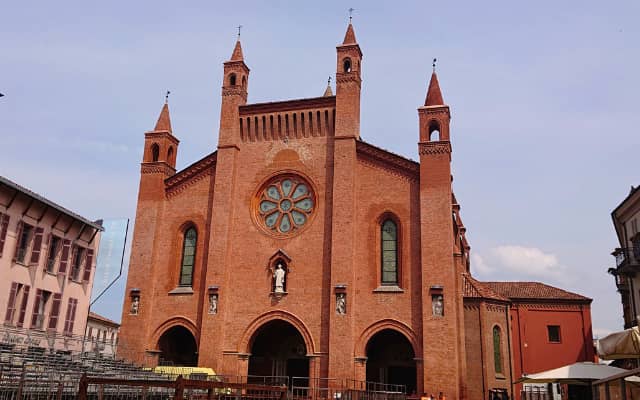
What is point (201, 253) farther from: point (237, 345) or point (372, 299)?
point (372, 299)

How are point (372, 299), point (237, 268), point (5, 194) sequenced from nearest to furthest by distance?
point (5, 194) → point (372, 299) → point (237, 268)

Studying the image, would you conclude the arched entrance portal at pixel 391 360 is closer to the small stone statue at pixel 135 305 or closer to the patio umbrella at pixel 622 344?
the small stone statue at pixel 135 305

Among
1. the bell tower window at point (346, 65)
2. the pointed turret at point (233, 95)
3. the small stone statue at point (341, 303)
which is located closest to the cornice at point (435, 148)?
the bell tower window at point (346, 65)

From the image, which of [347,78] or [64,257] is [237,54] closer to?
[347,78]

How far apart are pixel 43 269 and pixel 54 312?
2155 mm

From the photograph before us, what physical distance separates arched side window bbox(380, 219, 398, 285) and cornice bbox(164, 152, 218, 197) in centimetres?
1005

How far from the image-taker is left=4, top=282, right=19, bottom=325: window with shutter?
2373 centimetres

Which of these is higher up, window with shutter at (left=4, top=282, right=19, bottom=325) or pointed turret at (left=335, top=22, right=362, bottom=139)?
pointed turret at (left=335, top=22, right=362, bottom=139)

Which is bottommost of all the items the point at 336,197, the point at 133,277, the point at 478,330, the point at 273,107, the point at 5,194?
the point at 478,330

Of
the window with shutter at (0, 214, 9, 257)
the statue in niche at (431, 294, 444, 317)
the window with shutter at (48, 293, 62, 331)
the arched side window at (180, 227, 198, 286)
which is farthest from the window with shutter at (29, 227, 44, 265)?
the statue in niche at (431, 294, 444, 317)

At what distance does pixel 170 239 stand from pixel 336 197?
9420 mm

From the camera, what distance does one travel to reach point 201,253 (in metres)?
30.1

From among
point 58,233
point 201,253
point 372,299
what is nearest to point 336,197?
point 372,299

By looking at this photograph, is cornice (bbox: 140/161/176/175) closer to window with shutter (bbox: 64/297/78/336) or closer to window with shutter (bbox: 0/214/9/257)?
window with shutter (bbox: 64/297/78/336)
